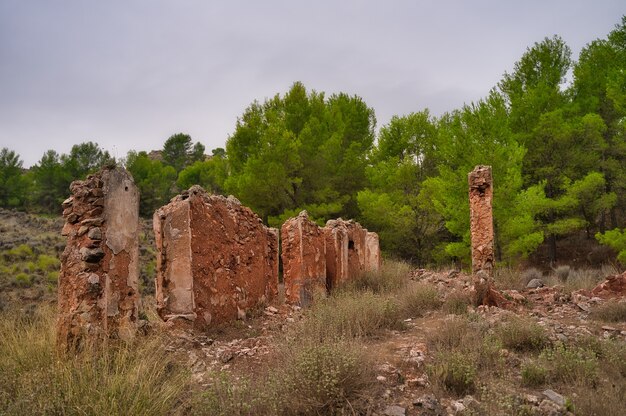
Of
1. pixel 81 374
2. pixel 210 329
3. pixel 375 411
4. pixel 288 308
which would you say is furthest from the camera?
pixel 288 308

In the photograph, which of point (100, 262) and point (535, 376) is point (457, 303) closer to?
point (535, 376)

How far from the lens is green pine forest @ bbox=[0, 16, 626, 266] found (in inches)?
628

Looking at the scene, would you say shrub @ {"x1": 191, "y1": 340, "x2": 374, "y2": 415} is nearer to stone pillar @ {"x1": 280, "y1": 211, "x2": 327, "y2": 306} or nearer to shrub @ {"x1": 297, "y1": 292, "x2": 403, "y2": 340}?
shrub @ {"x1": 297, "y1": 292, "x2": 403, "y2": 340}

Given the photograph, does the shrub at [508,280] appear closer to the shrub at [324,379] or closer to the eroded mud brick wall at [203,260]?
the eroded mud brick wall at [203,260]

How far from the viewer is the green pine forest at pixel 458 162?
16.0m

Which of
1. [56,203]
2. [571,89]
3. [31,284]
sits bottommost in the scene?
[31,284]

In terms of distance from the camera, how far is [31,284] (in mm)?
15500

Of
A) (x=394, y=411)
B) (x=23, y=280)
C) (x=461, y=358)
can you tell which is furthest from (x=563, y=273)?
(x=23, y=280)

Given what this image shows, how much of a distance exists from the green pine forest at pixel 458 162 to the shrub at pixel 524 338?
33.1ft

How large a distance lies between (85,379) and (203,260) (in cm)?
314

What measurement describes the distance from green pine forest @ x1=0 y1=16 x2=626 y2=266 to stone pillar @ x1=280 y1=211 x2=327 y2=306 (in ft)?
24.4

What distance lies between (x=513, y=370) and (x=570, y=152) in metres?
17.0

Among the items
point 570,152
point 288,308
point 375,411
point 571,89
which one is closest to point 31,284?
point 288,308

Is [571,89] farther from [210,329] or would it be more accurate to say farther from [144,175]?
[144,175]
